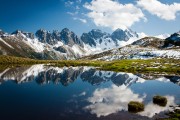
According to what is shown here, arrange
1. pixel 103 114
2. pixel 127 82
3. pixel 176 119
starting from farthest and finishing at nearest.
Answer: pixel 127 82, pixel 103 114, pixel 176 119

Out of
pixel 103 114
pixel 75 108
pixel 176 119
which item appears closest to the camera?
pixel 176 119

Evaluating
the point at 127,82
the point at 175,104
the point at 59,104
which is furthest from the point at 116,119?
the point at 127,82

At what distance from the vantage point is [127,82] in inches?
4793

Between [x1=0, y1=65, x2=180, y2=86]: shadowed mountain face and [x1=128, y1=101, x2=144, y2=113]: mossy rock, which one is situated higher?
[x1=0, y1=65, x2=180, y2=86]: shadowed mountain face

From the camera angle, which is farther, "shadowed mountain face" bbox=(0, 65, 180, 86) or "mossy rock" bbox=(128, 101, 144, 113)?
"shadowed mountain face" bbox=(0, 65, 180, 86)

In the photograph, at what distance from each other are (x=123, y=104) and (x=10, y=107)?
Result: 96.4ft

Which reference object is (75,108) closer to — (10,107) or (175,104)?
(10,107)

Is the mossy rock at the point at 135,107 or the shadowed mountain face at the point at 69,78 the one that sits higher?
the shadowed mountain face at the point at 69,78

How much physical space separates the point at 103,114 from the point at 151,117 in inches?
410

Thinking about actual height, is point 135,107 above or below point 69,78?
below

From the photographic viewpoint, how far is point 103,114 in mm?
57344

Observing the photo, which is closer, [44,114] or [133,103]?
[44,114]

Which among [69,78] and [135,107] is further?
[69,78]

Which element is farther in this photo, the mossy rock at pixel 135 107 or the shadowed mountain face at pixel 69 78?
the shadowed mountain face at pixel 69 78
